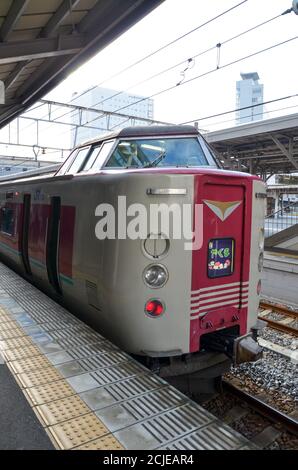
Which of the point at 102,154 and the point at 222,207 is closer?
the point at 222,207

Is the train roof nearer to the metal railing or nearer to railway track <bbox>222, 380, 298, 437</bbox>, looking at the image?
railway track <bbox>222, 380, 298, 437</bbox>

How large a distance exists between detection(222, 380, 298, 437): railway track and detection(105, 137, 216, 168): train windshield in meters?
2.64

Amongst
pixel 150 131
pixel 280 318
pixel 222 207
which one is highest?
pixel 150 131

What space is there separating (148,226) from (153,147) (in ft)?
5.47

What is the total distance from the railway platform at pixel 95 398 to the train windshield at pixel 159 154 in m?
1.97

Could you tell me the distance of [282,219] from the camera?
16188 millimetres

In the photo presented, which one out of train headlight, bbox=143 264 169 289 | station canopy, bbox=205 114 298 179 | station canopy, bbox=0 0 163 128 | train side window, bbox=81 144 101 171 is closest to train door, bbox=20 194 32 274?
train side window, bbox=81 144 101 171

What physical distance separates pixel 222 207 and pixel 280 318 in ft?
17.3

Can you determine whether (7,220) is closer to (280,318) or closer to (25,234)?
(25,234)

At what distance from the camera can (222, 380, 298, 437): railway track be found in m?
3.67

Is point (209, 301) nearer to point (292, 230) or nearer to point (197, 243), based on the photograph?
point (197, 243)

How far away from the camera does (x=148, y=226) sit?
10.4 ft

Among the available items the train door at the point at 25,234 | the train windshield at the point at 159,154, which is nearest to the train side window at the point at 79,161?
the train windshield at the point at 159,154

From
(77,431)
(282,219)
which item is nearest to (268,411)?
(77,431)
